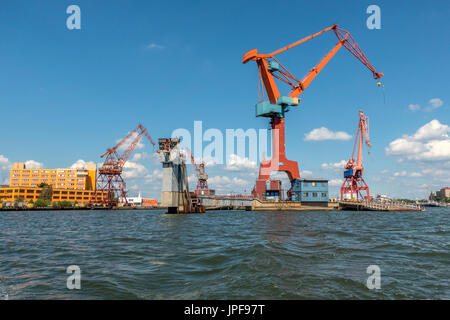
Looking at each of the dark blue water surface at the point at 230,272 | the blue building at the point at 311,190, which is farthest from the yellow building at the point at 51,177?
the dark blue water surface at the point at 230,272

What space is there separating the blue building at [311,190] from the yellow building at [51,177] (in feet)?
353

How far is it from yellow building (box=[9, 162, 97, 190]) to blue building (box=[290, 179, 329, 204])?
108 metres

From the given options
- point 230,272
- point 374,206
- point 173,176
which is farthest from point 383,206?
point 230,272

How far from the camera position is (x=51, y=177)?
457 feet

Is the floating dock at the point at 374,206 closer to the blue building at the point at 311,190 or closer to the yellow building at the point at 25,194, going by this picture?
the blue building at the point at 311,190

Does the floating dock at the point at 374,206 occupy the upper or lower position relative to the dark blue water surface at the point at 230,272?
lower

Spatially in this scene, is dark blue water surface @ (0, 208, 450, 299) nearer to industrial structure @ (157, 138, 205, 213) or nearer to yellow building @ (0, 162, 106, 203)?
industrial structure @ (157, 138, 205, 213)

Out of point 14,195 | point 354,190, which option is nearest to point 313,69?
point 354,190

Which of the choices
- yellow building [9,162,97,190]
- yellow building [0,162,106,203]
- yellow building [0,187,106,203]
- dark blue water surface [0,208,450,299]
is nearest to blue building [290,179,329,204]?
dark blue water surface [0,208,450,299]

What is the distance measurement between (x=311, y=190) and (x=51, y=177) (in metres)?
124

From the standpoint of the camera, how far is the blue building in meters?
72.0

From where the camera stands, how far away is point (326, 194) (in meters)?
73.4

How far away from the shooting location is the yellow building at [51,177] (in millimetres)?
136125

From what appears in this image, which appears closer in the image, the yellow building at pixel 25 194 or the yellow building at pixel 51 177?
the yellow building at pixel 25 194
